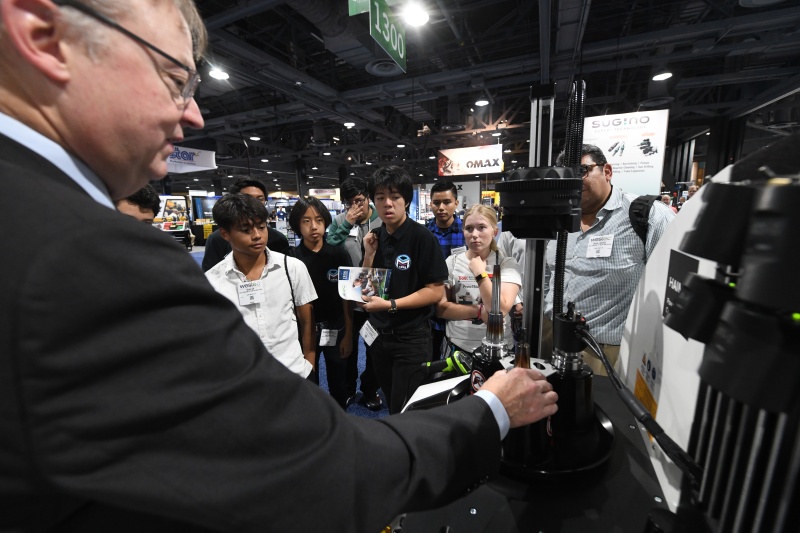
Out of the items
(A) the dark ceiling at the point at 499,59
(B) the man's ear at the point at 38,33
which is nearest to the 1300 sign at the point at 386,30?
(A) the dark ceiling at the point at 499,59

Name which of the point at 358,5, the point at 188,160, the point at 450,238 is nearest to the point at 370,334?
the point at 450,238

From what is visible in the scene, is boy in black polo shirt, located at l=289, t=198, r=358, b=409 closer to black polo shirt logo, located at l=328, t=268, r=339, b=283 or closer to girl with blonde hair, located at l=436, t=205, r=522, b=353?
black polo shirt logo, located at l=328, t=268, r=339, b=283

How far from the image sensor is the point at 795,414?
0.28 meters

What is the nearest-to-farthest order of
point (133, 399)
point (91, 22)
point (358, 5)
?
point (133, 399)
point (91, 22)
point (358, 5)

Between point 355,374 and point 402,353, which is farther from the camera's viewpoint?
point 355,374

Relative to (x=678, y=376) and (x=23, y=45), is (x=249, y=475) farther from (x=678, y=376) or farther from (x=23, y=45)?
(x=678, y=376)

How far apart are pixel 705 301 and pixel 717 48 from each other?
7.69 meters

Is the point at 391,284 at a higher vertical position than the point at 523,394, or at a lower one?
lower

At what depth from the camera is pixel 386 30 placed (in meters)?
2.77

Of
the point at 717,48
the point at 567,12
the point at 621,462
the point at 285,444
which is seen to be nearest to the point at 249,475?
the point at 285,444

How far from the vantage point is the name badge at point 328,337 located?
2.54 metres

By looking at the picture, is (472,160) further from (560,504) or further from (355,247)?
(560,504)

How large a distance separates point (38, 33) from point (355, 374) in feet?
9.78

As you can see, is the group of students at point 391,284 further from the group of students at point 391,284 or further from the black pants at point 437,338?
the black pants at point 437,338
